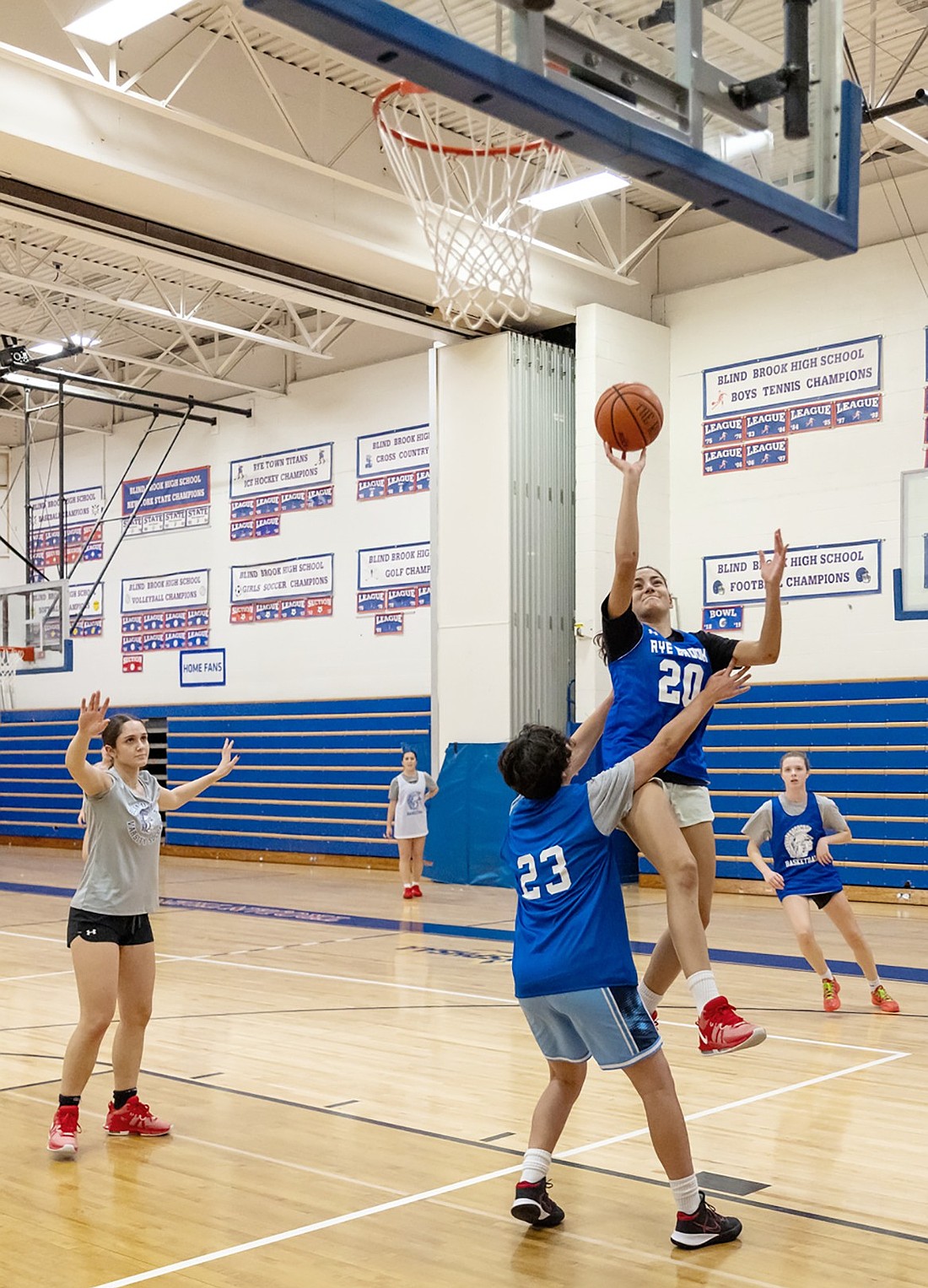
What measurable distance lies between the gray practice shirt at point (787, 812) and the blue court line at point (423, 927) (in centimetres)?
162

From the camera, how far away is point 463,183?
10805 mm

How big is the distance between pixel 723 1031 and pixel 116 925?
7.50ft

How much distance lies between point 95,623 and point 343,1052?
16.1m

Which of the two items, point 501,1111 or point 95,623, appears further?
point 95,623

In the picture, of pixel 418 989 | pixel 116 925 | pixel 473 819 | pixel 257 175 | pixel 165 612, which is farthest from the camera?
pixel 165 612

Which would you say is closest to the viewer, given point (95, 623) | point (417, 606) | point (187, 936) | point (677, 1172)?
point (677, 1172)

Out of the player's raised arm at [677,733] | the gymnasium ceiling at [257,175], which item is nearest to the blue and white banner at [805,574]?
the gymnasium ceiling at [257,175]

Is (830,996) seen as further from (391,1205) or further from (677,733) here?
(677,733)

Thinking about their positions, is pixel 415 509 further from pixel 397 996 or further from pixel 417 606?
Answer: pixel 397 996

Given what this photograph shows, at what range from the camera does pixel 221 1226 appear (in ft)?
14.1

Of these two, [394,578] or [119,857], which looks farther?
[394,578]

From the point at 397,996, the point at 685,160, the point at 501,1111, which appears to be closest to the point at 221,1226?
the point at 501,1111

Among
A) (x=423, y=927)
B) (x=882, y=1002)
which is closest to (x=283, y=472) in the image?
(x=423, y=927)

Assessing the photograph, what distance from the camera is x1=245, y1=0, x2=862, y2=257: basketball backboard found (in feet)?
12.4
